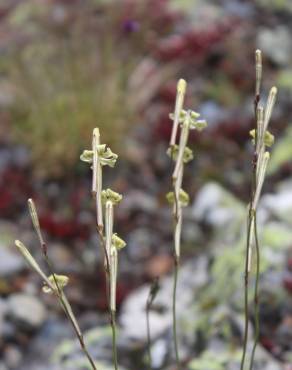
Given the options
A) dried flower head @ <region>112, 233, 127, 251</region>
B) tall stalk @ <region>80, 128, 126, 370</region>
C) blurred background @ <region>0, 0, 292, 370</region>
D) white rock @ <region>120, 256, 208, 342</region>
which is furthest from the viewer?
white rock @ <region>120, 256, 208, 342</region>

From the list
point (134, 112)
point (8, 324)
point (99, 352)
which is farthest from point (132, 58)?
point (99, 352)

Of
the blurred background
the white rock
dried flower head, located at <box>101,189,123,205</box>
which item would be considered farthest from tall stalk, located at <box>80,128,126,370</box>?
the white rock

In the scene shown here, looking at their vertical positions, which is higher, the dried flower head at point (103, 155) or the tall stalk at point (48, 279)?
the dried flower head at point (103, 155)

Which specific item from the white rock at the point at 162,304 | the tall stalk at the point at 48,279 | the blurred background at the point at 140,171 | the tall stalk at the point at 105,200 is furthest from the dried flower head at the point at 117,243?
the white rock at the point at 162,304

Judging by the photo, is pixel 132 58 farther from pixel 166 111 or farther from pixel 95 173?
pixel 95 173

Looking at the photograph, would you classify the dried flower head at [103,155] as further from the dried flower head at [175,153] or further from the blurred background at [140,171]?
the blurred background at [140,171]

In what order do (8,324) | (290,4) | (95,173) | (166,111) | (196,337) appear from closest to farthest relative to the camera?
(95,173) → (196,337) → (8,324) → (166,111) → (290,4)

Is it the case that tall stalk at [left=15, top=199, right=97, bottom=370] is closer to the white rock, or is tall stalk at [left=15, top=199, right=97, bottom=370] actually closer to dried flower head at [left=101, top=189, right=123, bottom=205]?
dried flower head at [left=101, top=189, right=123, bottom=205]

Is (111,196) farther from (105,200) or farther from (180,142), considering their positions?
(180,142)
